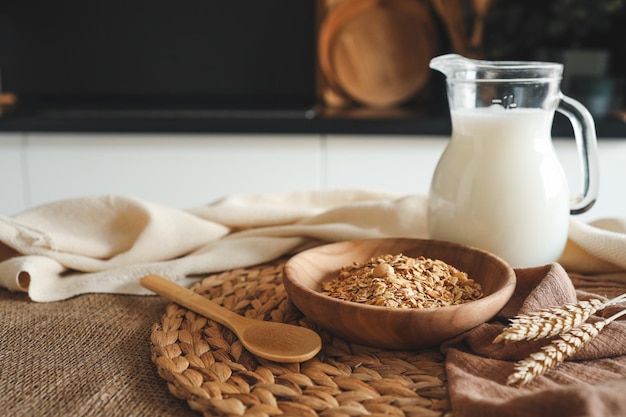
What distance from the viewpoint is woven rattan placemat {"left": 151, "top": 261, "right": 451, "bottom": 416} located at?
20.5 inches

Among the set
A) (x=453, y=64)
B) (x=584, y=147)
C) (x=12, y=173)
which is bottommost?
(x=12, y=173)

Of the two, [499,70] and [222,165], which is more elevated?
[499,70]

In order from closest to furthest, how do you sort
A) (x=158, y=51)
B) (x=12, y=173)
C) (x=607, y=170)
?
1. (x=607, y=170)
2. (x=12, y=173)
3. (x=158, y=51)

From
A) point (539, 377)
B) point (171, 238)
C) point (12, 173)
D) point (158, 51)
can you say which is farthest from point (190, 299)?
point (158, 51)

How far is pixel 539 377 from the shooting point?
0.55m

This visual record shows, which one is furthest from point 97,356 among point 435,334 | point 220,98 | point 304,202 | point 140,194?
point 220,98

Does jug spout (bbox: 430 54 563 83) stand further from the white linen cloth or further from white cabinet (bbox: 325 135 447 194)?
white cabinet (bbox: 325 135 447 194)

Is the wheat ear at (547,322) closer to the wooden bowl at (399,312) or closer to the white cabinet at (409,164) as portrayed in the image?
the wooden bowl at (399,312)

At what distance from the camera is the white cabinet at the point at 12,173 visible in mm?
1879

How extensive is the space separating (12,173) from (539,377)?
1.72 meters

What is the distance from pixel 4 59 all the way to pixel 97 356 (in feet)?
6.52

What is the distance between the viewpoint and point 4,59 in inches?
90.5

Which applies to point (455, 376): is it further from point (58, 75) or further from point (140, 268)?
point (58, 75)

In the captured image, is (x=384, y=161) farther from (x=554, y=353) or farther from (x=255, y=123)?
(x=554, y=353)
